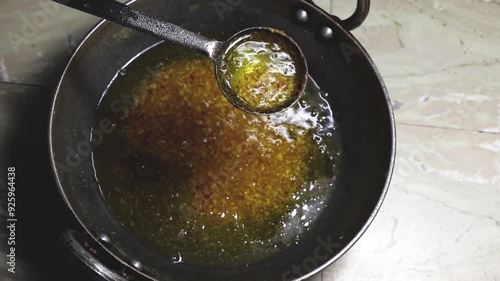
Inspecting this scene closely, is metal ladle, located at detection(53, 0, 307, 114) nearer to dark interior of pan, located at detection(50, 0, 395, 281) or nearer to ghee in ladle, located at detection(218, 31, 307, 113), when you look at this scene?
ghee in ladle, located at detection(218, 31, 307, 113)

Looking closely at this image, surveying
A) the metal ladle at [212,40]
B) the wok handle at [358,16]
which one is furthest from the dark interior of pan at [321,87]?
the metal ladle at [212,40]

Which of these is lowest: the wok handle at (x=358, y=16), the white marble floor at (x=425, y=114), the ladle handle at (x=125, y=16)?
the white marble floor at (x=425, y=114)

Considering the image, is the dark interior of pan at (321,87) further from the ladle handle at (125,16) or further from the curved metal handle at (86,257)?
the ladle handle at (125,16)

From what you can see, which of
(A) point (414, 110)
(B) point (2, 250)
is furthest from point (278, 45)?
(B) point (2, 250)

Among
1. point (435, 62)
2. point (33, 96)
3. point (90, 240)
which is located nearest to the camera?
point (90, 240)

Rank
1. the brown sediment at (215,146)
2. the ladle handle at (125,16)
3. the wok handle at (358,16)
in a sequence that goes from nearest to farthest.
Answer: the ladle handle at (125,16) < the wok handle at (358,16) < the brown sediment at (215,146)

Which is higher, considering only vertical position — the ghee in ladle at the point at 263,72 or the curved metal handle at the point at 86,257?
the ghee in ladle at the point at 263,72

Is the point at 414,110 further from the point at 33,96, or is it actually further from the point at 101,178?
the point at 33,96
